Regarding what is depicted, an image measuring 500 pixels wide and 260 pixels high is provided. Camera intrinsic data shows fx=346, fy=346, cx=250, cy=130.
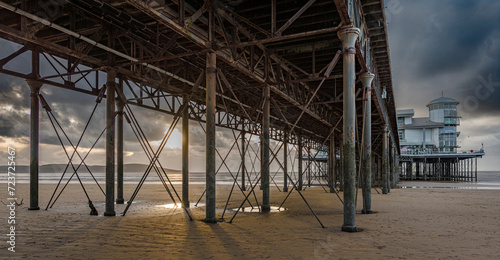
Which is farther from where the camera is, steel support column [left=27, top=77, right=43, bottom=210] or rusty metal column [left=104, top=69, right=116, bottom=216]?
steel support column [left=27, top=77, right=43, bottom=210]

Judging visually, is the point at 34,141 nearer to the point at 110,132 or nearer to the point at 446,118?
the point at 110,132

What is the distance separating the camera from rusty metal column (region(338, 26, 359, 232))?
9.27m

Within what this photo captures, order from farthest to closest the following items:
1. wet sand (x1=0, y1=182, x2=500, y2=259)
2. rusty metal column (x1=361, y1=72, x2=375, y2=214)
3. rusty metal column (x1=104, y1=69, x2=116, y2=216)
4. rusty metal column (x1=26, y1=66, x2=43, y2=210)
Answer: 1. rusty metal column (x1=26, y1=66, x2=43, y2=210)
2. rusty metal column (x1=361, y1=72, x2=375, y2=214)
3. rusty metal column (x1=104, y1=69, x2=116, y2=216)
4. wet sand (x1=0, y1=182, x2=500, y2=259)

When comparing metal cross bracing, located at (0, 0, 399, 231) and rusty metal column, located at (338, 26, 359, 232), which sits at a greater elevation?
metal cross bracing, located at (0, 0, 399, 231)

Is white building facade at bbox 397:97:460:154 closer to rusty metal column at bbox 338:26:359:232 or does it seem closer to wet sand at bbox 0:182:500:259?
wet sand at bbox 0:182:500:259

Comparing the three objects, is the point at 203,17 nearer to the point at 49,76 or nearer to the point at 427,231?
the point at 49,76

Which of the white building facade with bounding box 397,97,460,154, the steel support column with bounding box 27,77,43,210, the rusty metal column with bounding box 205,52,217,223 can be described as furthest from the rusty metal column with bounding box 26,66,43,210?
the white building facade with bounding box 397,97,460,154

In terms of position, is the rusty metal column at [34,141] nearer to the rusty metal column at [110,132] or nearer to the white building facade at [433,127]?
the rusty metal column at [110,132]

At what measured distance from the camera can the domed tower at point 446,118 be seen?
67.0 meters

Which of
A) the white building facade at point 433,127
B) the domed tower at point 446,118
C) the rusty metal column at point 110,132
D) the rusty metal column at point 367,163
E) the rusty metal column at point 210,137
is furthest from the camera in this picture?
the white building facade at point 433,127

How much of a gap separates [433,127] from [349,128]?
68.2 meters

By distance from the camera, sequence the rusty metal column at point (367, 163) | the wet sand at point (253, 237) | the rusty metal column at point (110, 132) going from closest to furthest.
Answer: the wet sand at point (253, 237) < the rusty metal column at point (110, 132) < the rusty metal column at point (367, 163)

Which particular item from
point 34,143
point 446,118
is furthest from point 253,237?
point 446,118

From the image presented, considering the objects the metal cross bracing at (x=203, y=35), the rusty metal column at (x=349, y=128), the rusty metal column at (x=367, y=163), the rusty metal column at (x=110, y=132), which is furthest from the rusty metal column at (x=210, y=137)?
the rusty metal column at (x=367, y=163)
